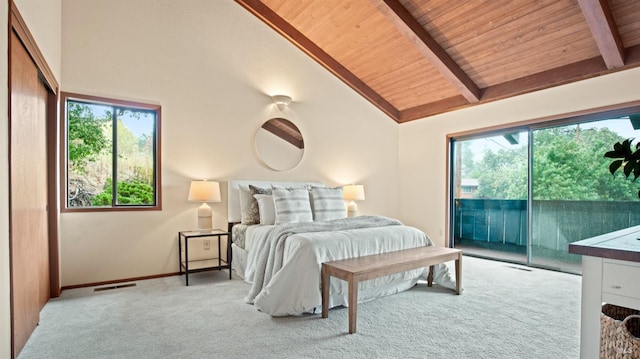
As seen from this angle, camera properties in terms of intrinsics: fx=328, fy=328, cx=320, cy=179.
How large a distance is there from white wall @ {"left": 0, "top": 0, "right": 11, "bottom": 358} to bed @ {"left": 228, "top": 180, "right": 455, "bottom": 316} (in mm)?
1548

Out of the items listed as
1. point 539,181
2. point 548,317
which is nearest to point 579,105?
point 539,181

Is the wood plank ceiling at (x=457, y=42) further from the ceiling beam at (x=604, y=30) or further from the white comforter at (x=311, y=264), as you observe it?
the white comforter at (x=311, y=264)

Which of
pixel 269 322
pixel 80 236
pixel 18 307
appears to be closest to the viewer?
pixel 18 307

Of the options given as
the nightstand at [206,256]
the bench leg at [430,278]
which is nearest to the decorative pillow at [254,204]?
the nightstand at [206,256]

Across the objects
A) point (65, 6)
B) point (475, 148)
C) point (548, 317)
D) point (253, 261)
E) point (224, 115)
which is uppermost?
point (65, 6)

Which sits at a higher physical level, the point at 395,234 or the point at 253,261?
the point at 395,234

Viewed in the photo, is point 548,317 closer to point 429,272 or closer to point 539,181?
point 429,272

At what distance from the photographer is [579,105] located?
4.06 metres

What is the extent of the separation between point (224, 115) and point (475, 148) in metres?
3.95

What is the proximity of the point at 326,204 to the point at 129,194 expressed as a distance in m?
2.40

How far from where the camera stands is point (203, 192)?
12.8ft

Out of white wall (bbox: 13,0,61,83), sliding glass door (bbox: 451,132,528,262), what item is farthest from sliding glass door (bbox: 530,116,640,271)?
white wall (bbox: 13,0,61,83)

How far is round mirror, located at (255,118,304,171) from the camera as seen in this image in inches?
188

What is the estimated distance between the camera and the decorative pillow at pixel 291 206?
3.82m
